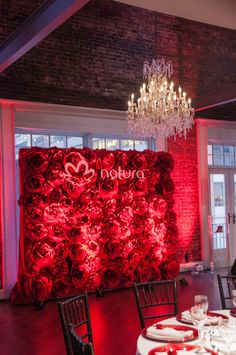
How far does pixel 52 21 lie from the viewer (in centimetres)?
439

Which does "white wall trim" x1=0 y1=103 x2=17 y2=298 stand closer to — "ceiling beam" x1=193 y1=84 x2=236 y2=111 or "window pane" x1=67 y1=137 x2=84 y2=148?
"window pane" x1=67 y1=137 x2=84 y2=148

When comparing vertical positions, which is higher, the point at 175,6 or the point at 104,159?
the point at 175,6

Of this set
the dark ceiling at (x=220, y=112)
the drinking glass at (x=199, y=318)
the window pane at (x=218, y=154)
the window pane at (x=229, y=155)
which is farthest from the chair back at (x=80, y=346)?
the window pane at (x=229, y=155)

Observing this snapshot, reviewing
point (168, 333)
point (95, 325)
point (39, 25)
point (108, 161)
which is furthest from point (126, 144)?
point (168, 333)

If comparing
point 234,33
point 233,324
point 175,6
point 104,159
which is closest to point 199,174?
point 104,159

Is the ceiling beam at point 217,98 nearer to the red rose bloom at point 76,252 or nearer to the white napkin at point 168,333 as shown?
the red rose bloom at point 76,252

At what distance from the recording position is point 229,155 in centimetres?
1069

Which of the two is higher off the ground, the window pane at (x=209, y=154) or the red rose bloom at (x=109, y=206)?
the window pane at (x=209, y=154)

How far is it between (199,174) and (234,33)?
3684 mm

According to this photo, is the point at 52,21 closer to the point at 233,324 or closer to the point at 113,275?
the point at 233,324

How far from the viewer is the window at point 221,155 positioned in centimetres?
1033

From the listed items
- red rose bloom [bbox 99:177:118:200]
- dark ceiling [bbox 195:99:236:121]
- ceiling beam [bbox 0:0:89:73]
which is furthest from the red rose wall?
dark ceiling [bbox 195:99:236:121]

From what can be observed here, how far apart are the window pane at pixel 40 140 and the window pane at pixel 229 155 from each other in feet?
14.7

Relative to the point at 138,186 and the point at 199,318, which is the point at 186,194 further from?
the point at 199,318
